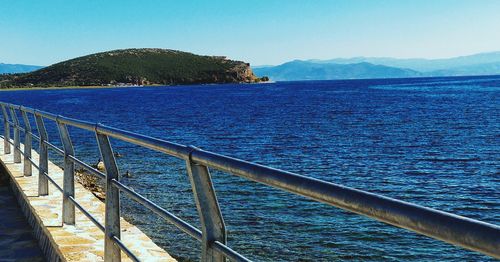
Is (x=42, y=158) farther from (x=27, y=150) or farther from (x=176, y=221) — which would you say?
(x=176, y=221)

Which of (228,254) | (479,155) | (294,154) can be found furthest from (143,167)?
(228,254)

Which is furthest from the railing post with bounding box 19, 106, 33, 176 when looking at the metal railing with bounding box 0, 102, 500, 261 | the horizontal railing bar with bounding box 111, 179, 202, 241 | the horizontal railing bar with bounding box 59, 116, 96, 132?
→ the horizontal railing bar with bounding box 111, 179, 202, 241

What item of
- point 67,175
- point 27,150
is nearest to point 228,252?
point 67,175

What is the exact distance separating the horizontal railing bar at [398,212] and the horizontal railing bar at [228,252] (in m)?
0.32

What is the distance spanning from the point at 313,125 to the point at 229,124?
907cm

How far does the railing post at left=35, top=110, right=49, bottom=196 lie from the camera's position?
7.30m

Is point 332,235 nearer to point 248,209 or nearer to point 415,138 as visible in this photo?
point 248,209

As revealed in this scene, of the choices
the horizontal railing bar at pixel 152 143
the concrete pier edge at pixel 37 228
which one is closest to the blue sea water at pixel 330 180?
the concrete pier edge at pixel 37 228

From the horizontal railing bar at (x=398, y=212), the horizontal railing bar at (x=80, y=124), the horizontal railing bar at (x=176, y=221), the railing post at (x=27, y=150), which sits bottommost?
the railing post at (x=27, y=150)

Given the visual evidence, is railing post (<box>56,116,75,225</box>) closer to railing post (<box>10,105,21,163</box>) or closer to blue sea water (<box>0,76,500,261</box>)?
railing post (<box>10,105,21,163</box>)

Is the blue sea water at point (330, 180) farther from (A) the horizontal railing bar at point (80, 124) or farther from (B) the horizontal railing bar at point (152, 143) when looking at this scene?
(B) the horizontal railing bar at point (152, 143)

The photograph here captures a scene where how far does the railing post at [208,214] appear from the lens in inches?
100

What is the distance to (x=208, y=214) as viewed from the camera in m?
2.57

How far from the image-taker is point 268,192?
2125cm
